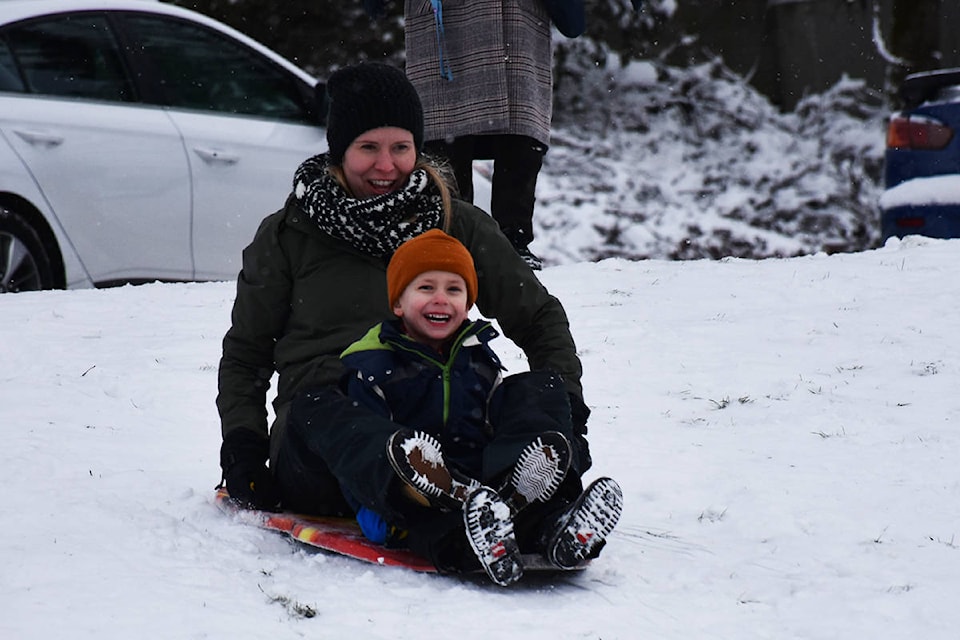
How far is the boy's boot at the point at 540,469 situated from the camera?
2.66 meters

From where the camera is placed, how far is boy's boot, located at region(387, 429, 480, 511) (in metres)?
2.61

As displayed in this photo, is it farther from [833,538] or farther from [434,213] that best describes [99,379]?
[833,538]

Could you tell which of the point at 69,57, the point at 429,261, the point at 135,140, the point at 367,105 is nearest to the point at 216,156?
the point at 135,140

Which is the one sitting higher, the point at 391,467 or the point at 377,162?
the point at 377,162

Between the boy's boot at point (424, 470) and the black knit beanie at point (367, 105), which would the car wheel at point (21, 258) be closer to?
the black knit beanie at point (367, 105)

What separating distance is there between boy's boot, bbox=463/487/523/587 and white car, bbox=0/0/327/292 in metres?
3.57

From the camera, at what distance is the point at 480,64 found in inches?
226

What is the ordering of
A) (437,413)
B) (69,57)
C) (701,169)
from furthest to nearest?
(701,169) → (69,57) → (437,413)

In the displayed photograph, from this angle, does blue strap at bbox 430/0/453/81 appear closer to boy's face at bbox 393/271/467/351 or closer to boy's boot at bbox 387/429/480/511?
boy's face at bbox 393/271/467/351

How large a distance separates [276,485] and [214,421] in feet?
3.96

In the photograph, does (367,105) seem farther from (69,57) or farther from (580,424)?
(69,57)

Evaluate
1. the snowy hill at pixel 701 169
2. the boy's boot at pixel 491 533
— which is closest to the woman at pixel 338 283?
the boy's boot at pixel 491 533

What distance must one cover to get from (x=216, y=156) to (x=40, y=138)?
2.74ft

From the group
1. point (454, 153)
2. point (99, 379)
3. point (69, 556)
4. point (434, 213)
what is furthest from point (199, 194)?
point (69, 556)
